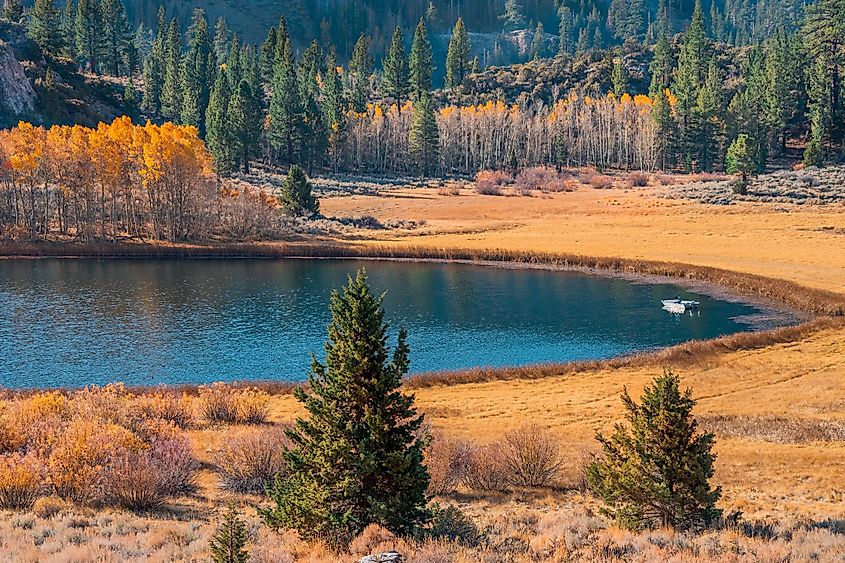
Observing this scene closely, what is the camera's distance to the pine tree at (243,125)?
401 feet

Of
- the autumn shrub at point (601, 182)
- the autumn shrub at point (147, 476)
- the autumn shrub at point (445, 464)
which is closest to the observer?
the autumn shrub at point (147, 476)

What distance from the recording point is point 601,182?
448 feet

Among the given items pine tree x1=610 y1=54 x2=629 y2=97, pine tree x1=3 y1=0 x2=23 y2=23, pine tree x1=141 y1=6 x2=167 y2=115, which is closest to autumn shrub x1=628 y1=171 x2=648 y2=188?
pine tree x1=610 y1=54 x2=629 y2=97

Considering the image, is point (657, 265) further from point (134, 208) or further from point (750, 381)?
point (134, 208)

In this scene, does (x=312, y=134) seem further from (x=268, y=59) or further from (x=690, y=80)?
(x=690, y=80)

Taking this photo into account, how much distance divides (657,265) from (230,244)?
50070 millimetres

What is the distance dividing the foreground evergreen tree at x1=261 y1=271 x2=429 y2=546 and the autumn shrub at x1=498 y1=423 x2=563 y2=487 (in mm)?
8848

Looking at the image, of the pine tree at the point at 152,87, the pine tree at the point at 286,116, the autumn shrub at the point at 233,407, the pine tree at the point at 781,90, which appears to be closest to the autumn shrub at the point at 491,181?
the pine tree at the point at 286,116

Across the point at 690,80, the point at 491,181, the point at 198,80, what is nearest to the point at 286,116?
the point at 198,80

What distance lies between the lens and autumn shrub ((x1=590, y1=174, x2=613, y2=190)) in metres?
136

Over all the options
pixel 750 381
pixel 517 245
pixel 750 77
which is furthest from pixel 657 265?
pixel 750 77

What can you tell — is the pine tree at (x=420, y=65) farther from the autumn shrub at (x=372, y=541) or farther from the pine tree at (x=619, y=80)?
the autumn shrub at (x=372, y=541)

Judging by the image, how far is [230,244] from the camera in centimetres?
9069

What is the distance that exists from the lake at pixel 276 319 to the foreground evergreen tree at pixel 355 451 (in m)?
25.1
